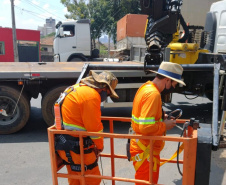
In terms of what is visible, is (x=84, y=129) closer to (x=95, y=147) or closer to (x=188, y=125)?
(x=95, y=147)

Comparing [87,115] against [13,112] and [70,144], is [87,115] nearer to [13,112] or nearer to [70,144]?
[70,144]

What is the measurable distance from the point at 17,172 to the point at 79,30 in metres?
8.92

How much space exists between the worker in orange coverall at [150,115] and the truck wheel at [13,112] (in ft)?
10.6

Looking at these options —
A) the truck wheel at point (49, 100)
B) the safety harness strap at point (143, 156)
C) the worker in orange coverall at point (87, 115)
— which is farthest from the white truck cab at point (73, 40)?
the safety harness strap at point (143, 156)

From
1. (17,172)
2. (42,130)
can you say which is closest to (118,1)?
(42,130)

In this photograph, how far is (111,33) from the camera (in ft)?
82.1

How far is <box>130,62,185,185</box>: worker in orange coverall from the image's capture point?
1.98 metres

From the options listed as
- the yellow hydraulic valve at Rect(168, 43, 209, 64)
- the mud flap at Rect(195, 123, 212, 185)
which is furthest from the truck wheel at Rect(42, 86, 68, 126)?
the mud flap at Rect(195, 123, 212, 185)

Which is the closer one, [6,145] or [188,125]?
[188,125]

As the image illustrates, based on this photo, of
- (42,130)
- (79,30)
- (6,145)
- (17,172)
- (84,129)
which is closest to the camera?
(84,129)

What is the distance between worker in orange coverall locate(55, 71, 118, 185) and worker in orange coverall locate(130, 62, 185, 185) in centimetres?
34

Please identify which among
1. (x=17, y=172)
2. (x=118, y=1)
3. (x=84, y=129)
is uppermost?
(x=118, y=1)

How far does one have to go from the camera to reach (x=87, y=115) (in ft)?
6.74

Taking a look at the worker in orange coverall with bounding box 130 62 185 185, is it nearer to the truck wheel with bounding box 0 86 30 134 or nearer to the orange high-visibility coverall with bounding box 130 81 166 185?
the orange high-visibility coverall with bounding box 130 81 166 185
